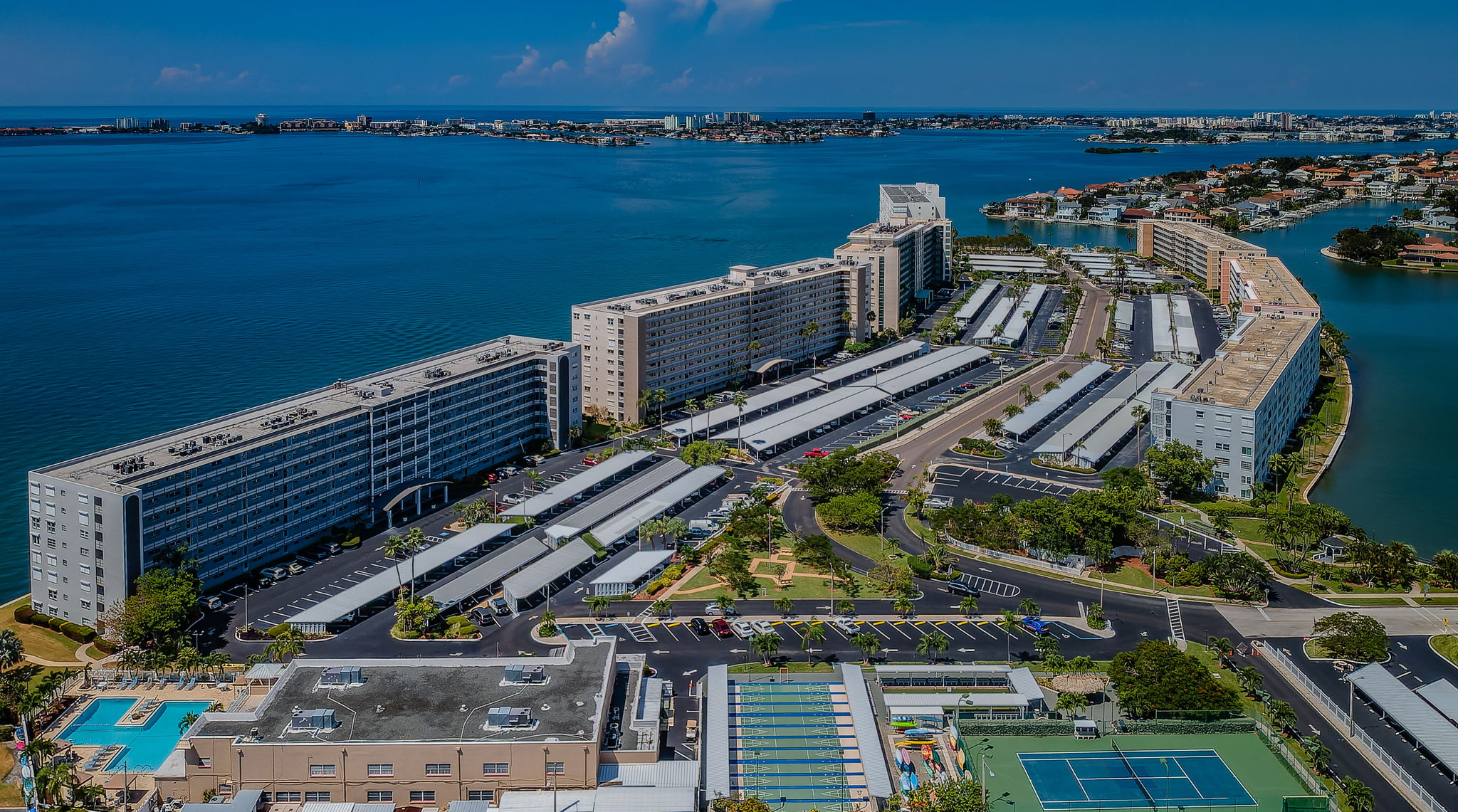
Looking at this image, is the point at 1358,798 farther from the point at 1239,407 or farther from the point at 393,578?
the point at 393,578

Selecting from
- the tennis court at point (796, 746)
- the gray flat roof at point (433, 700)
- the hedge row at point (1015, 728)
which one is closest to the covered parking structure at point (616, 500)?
the gray flat roof at point (433, 700)

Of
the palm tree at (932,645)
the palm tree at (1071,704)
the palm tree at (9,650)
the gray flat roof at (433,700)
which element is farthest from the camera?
the palm tree at (932,645)

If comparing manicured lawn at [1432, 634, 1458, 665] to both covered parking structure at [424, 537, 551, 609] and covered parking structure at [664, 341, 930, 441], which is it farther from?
covered parking structure at [664, 341, 930, 441]

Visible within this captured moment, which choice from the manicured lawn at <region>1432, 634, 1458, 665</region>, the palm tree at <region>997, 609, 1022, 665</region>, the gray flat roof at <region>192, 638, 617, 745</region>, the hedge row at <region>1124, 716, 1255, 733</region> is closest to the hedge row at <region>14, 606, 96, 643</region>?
the gray flat roof at <region>192, 638, 617, 745</region>

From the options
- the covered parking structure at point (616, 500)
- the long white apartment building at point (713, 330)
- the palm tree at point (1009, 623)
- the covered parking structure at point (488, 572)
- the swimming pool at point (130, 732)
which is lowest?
the swimming pool at point (130, 732)

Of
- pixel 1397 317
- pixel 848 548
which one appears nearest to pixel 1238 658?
pixel 848 548

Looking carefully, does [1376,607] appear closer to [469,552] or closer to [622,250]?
[469,552]

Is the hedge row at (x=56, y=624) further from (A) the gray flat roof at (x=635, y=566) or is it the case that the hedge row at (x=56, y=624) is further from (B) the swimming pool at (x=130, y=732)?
(A) the gray flat roof at (x=635, y=566)

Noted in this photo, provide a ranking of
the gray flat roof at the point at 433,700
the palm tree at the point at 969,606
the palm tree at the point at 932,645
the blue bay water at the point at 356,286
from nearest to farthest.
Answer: the gray flat roof at the point at 433,700 → the palm tree at the point at 932,645 → the palm tree at the point at 969,606 → the blue bay water at the point at 356,286

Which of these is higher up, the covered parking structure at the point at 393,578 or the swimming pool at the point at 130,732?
the covered parking structure at the point at 393,578
